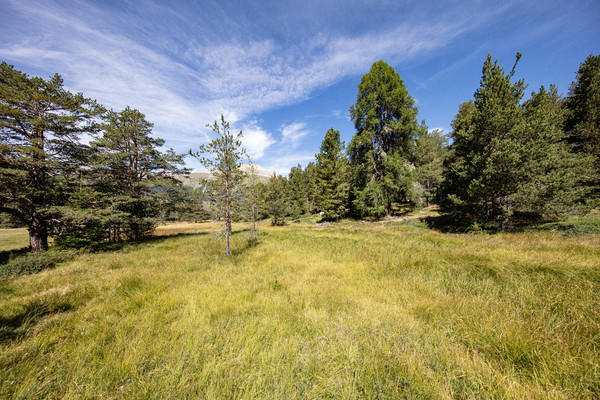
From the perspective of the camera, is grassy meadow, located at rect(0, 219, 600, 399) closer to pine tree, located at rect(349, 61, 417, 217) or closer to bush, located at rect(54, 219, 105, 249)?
→ bush, located at rect(54, 219, 105, 249)

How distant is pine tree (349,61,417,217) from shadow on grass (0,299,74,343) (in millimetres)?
22241

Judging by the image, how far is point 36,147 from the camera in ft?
36.6

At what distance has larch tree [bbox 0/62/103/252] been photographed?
415 inches

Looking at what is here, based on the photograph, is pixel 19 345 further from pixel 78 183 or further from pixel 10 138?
pixel 10 138

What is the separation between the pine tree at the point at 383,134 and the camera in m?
20.1

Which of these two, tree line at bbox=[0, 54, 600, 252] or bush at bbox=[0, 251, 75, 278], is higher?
tree line at bbox=[0, 54, 600, 252]

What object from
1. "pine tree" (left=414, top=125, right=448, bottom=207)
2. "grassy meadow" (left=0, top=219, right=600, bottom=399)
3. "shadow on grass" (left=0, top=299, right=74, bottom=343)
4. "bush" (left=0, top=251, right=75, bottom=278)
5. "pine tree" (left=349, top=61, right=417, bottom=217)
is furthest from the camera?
"pine tree" (left=414, top=125, right=448, bottom=207)

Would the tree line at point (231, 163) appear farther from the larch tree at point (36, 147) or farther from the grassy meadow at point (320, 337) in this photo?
the grassy meadow at point (320, 337)

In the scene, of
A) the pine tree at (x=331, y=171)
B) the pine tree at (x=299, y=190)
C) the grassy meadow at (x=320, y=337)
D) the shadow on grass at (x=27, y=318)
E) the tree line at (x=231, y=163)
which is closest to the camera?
→ the grassy meadow at (x=320, y=337)

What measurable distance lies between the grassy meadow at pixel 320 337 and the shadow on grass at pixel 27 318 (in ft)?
0.09

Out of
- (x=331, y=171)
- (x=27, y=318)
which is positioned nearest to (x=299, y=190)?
(x=331, y=171)

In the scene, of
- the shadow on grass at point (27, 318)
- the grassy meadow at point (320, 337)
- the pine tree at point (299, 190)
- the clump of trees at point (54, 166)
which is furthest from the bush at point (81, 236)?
the pine tree at point (299, 190)

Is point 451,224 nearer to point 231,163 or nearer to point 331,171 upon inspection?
point 331,171

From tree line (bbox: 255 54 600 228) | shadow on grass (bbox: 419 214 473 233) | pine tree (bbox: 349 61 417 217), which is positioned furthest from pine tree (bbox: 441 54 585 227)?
pine tree (bbox: 349 61 417 217)
